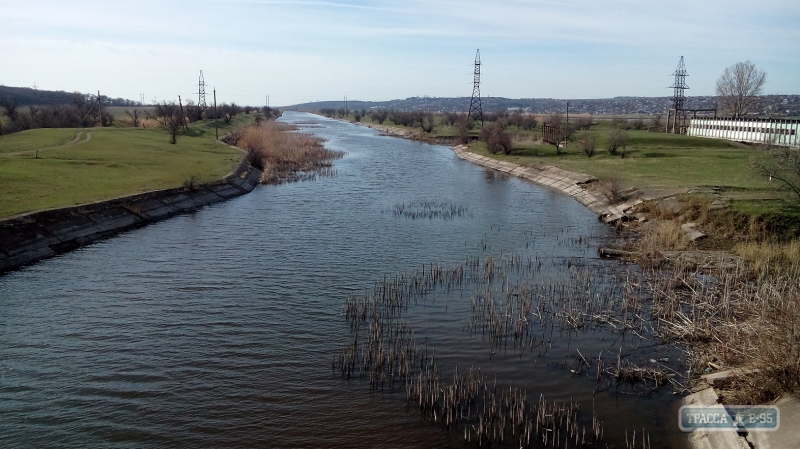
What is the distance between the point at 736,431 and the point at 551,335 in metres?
6.42

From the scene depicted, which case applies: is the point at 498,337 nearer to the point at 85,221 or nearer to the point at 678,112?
the point at 85,221

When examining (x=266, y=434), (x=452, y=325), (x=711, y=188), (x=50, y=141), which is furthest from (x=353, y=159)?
(x=266, y=434)

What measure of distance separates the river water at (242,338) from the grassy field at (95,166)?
461 cm

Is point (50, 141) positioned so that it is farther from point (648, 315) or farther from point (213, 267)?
point (648, 315)

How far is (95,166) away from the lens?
4281 centimetres

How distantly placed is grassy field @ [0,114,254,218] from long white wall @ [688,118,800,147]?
52921 mm

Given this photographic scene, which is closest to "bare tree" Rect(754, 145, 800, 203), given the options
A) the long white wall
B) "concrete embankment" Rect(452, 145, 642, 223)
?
"concrete embankment" Rect(452, 145, 642, 223)

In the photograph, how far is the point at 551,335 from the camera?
17.7 m

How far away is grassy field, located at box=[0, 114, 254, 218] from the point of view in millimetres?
31953

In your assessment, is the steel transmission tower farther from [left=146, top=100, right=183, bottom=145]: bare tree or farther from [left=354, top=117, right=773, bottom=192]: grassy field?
[left=146, top=100, right=183, bottom=145]: bare tree

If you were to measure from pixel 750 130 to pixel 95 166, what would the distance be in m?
68.4

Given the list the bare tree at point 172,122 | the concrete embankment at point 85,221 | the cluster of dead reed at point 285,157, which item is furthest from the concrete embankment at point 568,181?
the bare tree at point 172,122

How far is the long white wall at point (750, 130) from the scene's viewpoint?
60.0m

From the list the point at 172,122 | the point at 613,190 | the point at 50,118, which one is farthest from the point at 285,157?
the point at 613,190
